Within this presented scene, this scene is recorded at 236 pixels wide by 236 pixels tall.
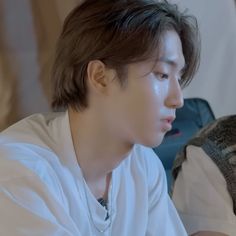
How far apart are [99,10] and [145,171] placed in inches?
14.7

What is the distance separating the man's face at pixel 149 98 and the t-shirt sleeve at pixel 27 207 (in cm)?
18

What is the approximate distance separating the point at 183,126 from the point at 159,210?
0.56 m

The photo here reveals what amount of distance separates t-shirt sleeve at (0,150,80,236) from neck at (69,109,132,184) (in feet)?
0.43

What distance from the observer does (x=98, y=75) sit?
95 cm

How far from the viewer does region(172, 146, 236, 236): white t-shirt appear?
3.75ft

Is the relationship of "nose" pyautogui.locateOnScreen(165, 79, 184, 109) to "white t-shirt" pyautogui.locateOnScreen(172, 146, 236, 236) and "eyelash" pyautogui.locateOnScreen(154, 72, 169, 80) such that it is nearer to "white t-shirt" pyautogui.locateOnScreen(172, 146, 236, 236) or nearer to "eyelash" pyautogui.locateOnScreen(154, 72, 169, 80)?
"eyelash" pyautogui.locateOnScreen(154, 72, 169, 80)

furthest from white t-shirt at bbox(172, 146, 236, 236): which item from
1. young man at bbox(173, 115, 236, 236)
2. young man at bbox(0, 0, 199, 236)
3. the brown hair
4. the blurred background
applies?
the blurred background

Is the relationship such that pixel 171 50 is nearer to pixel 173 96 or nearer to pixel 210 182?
pixel 173 96

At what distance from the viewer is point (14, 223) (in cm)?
85

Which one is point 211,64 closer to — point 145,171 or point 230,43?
point 230,43

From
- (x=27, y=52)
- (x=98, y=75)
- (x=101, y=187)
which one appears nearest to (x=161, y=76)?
(x=98, y=75)

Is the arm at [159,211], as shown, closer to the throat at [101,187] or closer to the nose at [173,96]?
the throat at [101,187]

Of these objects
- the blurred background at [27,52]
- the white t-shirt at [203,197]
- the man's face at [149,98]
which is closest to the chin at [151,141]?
the man's face at [149,98]

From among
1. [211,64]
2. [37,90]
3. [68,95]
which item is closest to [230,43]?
[211,64]
